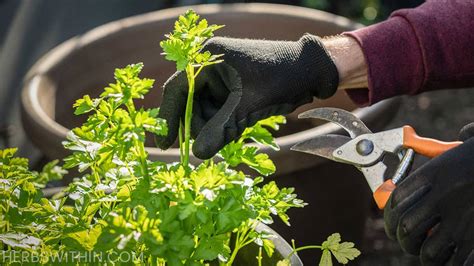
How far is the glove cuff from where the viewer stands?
197cm

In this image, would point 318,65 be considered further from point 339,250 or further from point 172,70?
point 172,70

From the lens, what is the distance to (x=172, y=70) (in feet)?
10.4

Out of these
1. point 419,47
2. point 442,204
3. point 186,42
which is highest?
point 186,42

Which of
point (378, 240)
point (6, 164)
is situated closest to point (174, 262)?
point (6, 164)

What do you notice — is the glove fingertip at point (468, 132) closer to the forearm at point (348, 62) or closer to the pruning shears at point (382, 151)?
the pruning shears at point (382, 151)

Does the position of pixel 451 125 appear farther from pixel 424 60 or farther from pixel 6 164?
pixel 6 164

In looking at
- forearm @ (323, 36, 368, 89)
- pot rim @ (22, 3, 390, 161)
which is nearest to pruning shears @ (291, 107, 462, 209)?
→ forearm @ (323, 36, 368, 89)

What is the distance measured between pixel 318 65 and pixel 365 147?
26 cm

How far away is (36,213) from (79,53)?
149 centimetres

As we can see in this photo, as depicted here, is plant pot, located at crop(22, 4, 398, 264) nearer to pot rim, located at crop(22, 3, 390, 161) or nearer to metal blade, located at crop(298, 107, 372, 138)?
pot rim, located at crop(22, 3, 390, 161)

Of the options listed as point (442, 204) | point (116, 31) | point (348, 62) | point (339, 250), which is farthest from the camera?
point (116, 31)

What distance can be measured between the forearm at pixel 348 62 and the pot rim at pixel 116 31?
0.99ft

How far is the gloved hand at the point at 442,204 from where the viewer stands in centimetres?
174

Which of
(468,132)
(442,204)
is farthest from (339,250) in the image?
(468,132)
